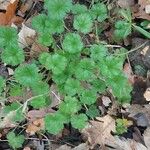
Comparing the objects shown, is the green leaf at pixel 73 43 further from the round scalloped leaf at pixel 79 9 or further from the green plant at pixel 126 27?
the green plant at pixel 126 27

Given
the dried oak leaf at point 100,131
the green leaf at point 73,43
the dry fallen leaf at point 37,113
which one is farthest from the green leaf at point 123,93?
the dry fallen leaf at point 37,113

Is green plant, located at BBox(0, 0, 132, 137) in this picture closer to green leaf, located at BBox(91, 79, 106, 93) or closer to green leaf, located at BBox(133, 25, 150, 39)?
green leaf, located at BBox(91, 79, 106, 93)

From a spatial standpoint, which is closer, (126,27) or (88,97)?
(88,97)

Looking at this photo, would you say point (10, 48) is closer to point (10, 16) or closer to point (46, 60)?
point (46, 60)

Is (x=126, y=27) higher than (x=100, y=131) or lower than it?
higher

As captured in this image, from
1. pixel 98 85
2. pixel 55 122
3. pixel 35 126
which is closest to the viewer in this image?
pixel 55 122

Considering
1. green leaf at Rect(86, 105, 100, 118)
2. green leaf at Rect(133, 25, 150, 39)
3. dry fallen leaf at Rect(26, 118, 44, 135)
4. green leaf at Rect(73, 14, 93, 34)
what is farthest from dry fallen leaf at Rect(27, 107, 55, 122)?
green leaf at Rect(133, 25, 150, 39)

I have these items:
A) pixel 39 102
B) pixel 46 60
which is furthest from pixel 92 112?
pixel 46 60
